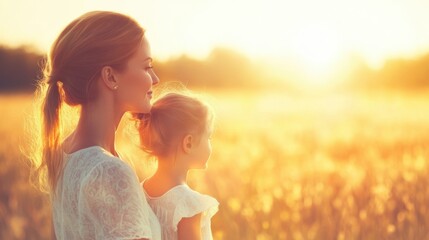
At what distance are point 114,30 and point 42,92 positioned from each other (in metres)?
0.36

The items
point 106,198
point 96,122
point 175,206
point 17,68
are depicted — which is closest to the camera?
point 106,198

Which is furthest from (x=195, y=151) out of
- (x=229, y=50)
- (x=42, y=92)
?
(x=229, y=50)

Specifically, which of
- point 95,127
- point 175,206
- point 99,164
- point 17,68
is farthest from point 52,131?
point 17,68

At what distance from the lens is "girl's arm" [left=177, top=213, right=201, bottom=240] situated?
7.77 feet

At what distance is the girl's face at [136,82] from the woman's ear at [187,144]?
383mm

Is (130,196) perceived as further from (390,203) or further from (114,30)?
(390,203)

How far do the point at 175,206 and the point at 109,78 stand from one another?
A: 1.68 feet

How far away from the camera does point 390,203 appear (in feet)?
14.4

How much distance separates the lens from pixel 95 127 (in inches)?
80.1

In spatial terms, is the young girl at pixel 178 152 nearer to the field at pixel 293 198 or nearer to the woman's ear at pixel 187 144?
the woman's ear at pixel 187 144

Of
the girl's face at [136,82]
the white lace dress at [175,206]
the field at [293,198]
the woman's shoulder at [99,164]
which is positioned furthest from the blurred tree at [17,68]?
the woman's shoulder at [99,164]

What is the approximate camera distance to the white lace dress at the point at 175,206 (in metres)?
2.36

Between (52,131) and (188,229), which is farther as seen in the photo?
(188,229)

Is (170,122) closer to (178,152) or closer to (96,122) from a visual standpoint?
(178,152)
